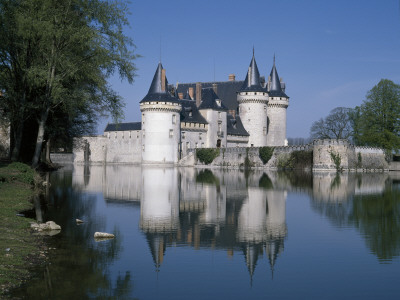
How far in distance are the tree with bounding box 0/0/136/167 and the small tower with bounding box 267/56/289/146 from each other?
123 feet

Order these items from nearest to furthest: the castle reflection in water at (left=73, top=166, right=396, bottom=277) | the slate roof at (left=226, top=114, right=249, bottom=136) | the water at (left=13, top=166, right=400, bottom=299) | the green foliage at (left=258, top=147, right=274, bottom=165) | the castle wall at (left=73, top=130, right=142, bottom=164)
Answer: the water at (left=13, top=166, right=400, bottom=299) → the castle reflection in water at (left=73, top=166, right=396, bottom=277) → the green foliage at (left=258, top=147, right=274, bottom=165) → the slate roof at (left=226, top=114, right=249, bottom=136) → the castle wall at (left=73, top=130, right=142, bottom=164)

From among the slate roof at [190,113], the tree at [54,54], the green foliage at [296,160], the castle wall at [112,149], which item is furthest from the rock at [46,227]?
the castle wall at [112,149]

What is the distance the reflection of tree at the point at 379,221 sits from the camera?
7902 mm

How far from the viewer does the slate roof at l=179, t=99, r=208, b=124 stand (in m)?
50.5

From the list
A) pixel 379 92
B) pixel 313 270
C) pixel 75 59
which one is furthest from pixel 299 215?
pixel 379 92

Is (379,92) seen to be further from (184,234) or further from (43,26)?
(184,234)

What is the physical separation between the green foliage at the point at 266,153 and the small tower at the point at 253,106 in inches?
435

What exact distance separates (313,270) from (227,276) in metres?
1.15

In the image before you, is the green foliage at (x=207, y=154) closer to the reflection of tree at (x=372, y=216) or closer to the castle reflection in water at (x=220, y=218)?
the castle reflection in water at (x=220, y=218)

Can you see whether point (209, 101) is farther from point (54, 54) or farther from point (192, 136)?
point (54, 54)

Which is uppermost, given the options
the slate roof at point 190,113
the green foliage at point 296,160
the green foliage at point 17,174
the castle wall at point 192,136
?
the slate roof at point 190,113

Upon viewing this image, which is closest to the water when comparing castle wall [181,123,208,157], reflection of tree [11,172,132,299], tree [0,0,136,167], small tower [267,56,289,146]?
reflection of tree [11,172,132,299]

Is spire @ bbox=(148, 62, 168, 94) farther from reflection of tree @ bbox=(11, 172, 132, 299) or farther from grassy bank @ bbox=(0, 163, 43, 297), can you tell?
reflection of tree @ bbox=(11, 172, 132, 299)

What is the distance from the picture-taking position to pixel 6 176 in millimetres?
13109
